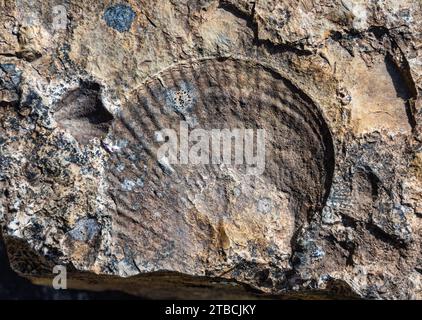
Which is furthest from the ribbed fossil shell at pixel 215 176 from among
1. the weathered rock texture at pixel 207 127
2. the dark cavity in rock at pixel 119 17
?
the dark cavity in rock at pixel 119 17

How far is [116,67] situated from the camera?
1948 mm

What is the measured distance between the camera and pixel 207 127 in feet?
6.56

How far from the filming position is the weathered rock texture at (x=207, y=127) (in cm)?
194

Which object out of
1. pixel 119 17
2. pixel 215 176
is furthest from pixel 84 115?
pixel 215 176

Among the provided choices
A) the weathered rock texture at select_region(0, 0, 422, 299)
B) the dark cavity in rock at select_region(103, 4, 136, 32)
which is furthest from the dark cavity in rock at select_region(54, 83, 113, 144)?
the dark cavity in rock at select_region(103, 4, 136, 32)

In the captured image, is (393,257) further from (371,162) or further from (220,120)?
(220,120)

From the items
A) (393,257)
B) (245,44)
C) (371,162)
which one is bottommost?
(393,257)

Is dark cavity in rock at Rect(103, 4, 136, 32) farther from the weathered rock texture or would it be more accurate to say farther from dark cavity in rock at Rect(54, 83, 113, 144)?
dark cavity in rock at Rect(54, 83, 113, 144)

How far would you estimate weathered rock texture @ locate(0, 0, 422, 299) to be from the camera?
76.5 inches

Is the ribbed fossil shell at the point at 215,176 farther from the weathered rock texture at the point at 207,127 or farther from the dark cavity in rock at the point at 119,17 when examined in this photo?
the dark cavity in rock at the point at 119,17

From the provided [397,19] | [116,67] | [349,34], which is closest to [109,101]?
[116,67]

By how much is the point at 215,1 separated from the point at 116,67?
28 centimetres

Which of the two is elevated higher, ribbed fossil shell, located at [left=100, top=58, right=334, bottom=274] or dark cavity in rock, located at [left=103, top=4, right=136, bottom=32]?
dark cavity in rock, located at [left=103, top=4, right=136, bottom=32]

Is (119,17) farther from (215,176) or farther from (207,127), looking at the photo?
(215,176)
